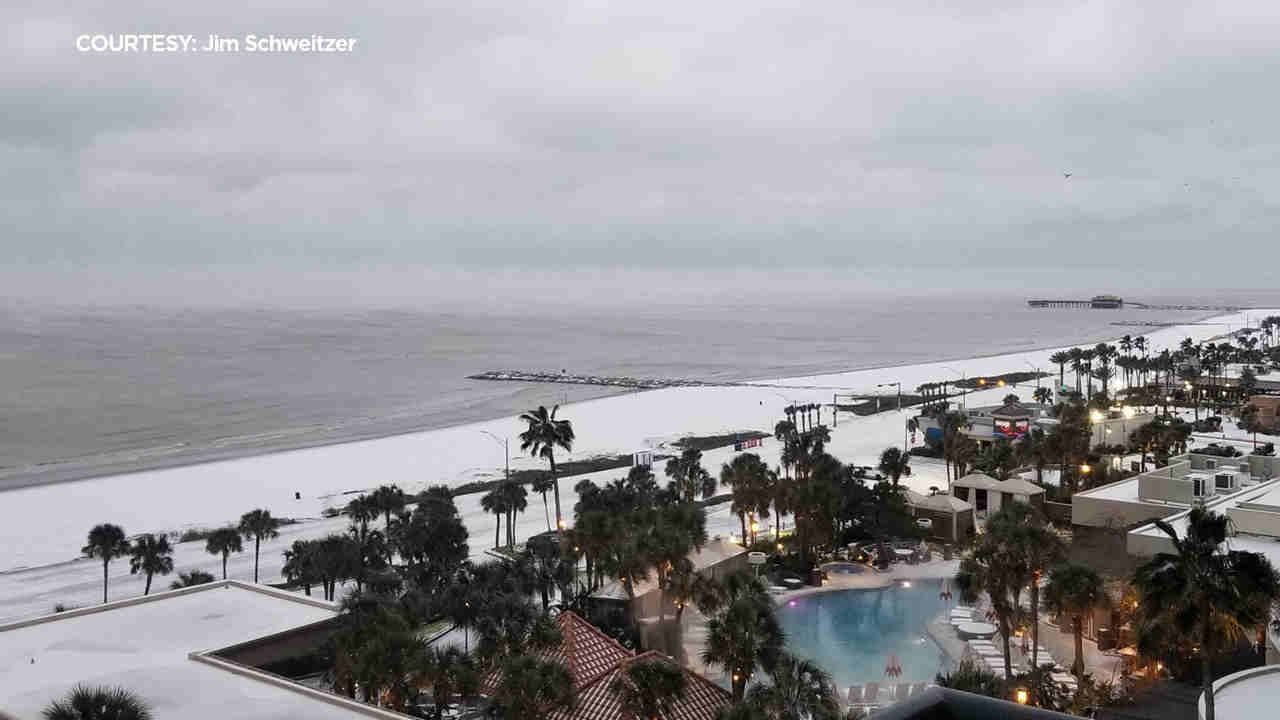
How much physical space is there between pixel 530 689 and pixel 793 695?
5.62 m

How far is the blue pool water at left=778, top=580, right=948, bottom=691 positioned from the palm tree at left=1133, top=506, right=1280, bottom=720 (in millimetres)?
11024

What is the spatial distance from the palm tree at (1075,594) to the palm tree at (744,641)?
882 cm

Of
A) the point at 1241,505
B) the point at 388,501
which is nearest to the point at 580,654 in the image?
the point at 388,501

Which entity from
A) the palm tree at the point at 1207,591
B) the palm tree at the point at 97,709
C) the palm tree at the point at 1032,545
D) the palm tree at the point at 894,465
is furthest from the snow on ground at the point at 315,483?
the palm tree at the point at 1207,591

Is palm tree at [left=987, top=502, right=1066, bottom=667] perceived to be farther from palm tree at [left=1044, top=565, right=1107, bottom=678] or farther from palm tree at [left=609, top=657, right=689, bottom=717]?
palm tree at [left=609, top=657, right=689, bottom=717]

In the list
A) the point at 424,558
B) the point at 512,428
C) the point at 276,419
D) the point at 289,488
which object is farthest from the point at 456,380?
the point at 424,558

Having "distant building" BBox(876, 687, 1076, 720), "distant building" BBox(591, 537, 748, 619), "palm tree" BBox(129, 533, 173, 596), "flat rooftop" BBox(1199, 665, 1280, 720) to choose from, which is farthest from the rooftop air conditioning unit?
"palm tree" BBox(129, 533, 173, 596)

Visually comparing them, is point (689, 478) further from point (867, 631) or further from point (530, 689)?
point (530, 689)

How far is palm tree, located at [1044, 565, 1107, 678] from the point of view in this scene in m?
27.7

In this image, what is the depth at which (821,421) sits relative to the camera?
102812mm

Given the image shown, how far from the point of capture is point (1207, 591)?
20203 mm

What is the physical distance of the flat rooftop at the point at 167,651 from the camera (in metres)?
22.2

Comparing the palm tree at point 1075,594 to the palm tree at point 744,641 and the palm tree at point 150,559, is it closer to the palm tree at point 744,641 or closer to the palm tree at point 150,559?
the palm tree at point 744,641

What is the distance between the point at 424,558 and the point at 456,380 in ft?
365
